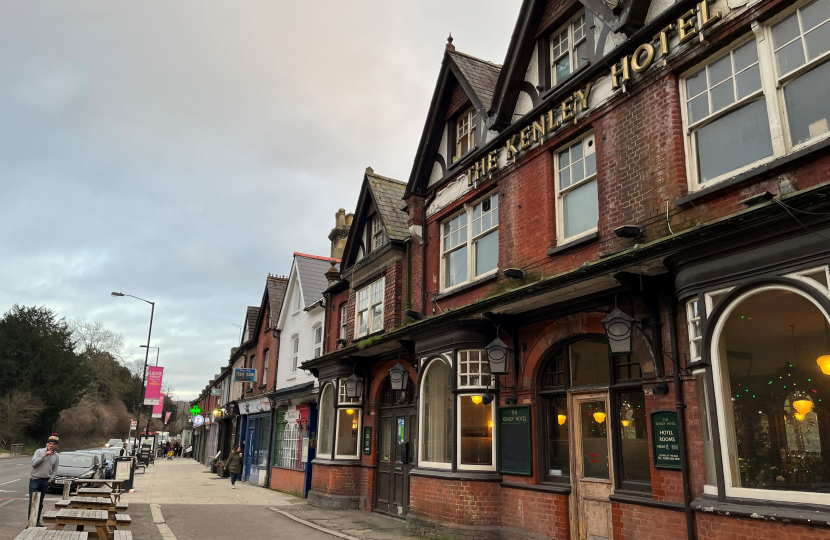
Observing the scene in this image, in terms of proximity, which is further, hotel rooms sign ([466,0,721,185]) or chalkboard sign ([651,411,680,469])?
hotel rooms sign ([466,0,721,185])

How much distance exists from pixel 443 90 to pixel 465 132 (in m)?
1.36

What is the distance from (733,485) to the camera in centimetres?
620

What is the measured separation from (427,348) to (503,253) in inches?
102

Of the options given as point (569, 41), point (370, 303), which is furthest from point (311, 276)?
point (569, 41)

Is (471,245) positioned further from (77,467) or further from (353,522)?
(77,467)

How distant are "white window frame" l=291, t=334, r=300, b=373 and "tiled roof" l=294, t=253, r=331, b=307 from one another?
1758mm

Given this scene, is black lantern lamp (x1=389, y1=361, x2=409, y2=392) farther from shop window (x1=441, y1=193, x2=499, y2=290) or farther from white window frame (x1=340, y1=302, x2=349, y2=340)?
white window frame (x1=340, y1=302, x2=349, y2=340)

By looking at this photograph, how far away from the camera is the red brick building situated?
20.4ft

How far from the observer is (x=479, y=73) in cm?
1396

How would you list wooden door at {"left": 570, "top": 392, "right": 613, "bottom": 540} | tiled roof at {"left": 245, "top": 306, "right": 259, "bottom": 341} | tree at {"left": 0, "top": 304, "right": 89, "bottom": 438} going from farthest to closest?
tree at {"left": 0, "top": 304, "right": 89, "bottom": 438} < tiled roof at {"left": 245, "top": 306, "right": 259, "bottom": 341} < wooden door at {"left": 570, "top": 392, "right": 613, "bottom": 540}

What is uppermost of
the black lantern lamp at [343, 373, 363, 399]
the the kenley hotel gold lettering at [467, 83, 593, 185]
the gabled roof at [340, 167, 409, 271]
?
the gabled roof at [340, 167, 409, 271]

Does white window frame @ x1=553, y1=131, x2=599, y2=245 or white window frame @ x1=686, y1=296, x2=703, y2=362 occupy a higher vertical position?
white window frame @ x1=553, y1=131, x2=599, y2=245

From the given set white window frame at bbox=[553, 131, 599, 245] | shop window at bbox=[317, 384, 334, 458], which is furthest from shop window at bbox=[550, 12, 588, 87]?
shop window at bbox=[317, 384, 334, 458]

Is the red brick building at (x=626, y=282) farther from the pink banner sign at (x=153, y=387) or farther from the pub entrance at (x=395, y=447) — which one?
the pink banner sign at (x=153, y=387)
